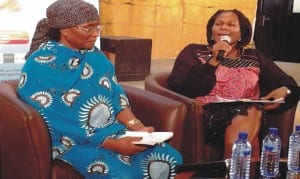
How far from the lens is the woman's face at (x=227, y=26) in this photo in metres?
2.98

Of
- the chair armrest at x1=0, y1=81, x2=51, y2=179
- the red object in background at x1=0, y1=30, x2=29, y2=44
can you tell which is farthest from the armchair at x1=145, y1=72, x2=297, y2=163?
the red object in background at x1=0, y1=30, x2=29, y2=44

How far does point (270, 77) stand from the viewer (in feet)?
9.69

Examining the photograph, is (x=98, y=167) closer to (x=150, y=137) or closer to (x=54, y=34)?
(x=150, y=137)

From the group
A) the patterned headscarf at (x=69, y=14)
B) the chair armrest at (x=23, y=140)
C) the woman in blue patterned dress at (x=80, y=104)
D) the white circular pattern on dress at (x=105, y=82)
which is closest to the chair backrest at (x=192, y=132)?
the woman in blue patterned dress at (x=80, y=104)

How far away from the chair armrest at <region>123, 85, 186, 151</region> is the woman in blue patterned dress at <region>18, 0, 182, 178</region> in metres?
0.19

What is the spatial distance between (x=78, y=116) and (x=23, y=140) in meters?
0.26

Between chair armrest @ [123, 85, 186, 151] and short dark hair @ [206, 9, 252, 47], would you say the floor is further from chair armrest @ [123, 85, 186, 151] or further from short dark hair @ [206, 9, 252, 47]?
chair armrest @ [123, 85, 186, 151]

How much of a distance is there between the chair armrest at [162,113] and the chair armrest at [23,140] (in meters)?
0.67

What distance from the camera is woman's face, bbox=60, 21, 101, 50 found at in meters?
2.21

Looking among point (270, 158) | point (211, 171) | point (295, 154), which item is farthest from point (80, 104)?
point (295, 154)

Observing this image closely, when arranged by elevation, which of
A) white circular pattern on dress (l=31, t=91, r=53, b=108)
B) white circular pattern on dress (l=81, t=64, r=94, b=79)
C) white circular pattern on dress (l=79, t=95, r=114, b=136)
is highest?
white circular pattern on dress (l=81, t=64, r=94, b=79)

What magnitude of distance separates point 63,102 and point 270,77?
1.39m

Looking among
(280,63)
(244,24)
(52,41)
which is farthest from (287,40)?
(52,41)

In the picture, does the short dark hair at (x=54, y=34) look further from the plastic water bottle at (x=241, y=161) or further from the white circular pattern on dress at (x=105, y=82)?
the plastic water bottle at (x=241, y=161)
